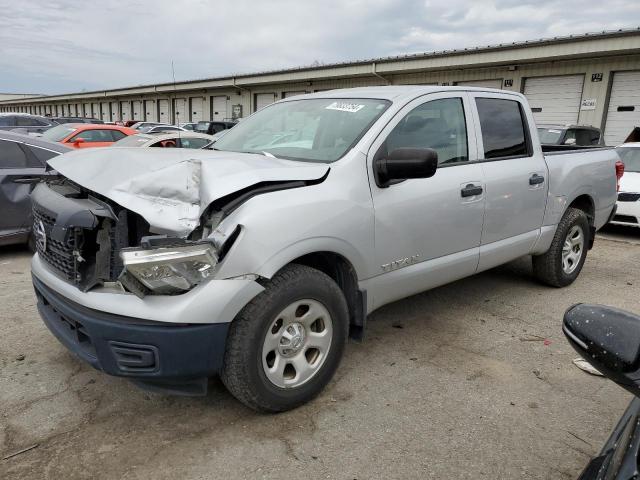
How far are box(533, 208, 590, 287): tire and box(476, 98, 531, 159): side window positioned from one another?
98 centimetres

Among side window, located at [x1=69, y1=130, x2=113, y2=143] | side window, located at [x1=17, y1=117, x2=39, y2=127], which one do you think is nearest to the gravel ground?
side window, located at [x1=69, y1=130, x2=113, y2=143]

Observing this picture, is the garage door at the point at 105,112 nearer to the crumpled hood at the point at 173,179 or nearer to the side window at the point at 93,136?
the side window at the point at 93,136

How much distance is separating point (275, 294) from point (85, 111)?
6815 centimetres

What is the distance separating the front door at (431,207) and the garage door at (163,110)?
1634 inches

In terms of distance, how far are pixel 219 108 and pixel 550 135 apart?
2729 cm

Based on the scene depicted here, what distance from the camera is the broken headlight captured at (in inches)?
87.0

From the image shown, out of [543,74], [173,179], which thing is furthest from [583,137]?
[173,179]

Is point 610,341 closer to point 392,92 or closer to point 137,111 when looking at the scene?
point 392,92

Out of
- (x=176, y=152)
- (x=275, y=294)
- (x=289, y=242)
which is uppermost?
(x=176, y=152)

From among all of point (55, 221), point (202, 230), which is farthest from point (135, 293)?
point (55, 221)

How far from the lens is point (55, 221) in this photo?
2.59 metres

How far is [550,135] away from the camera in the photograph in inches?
424

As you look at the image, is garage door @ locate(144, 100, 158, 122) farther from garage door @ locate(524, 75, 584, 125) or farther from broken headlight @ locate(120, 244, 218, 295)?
broken headlight @ locate(120, 244, 218, 295)

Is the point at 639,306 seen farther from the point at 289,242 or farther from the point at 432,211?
the point at 289,242
